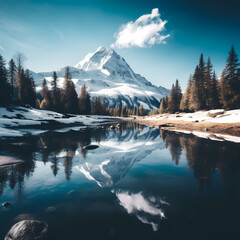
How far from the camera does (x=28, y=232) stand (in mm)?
2867

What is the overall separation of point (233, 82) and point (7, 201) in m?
44.4

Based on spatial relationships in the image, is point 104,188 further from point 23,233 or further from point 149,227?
point 23,233

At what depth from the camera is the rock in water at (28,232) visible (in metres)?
2.82

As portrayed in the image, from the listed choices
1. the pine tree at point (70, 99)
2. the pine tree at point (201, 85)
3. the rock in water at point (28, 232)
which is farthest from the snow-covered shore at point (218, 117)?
the pine tree at point (70, 99)

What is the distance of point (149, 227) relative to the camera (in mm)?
3322

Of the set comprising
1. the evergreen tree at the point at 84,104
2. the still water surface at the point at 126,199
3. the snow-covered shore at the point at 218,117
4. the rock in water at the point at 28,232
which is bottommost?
the still water surface at the point at 126,199

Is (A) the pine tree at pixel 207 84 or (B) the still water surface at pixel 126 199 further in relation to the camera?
(A) the pine tree at pixel 207 84

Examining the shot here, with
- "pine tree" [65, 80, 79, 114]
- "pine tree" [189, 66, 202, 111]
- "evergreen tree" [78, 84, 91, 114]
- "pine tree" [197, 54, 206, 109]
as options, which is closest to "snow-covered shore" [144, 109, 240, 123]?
"pine tree" [189, 66, 202, 111]

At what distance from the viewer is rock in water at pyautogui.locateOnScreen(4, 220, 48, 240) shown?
282cm

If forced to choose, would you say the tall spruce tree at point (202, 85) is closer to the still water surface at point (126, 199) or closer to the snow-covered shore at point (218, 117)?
the snow-covered shore at point (218, 117)

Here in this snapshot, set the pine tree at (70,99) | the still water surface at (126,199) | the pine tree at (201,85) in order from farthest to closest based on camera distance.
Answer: the pine tree at (70,99) → the pine tree at (201,85) → the still water surface at (126,199)

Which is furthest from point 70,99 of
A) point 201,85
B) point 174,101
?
point 201,85

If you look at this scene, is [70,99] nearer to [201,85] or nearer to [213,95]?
[201,85]

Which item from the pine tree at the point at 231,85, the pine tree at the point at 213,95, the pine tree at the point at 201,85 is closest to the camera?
the pine tree at the point at 231,85
